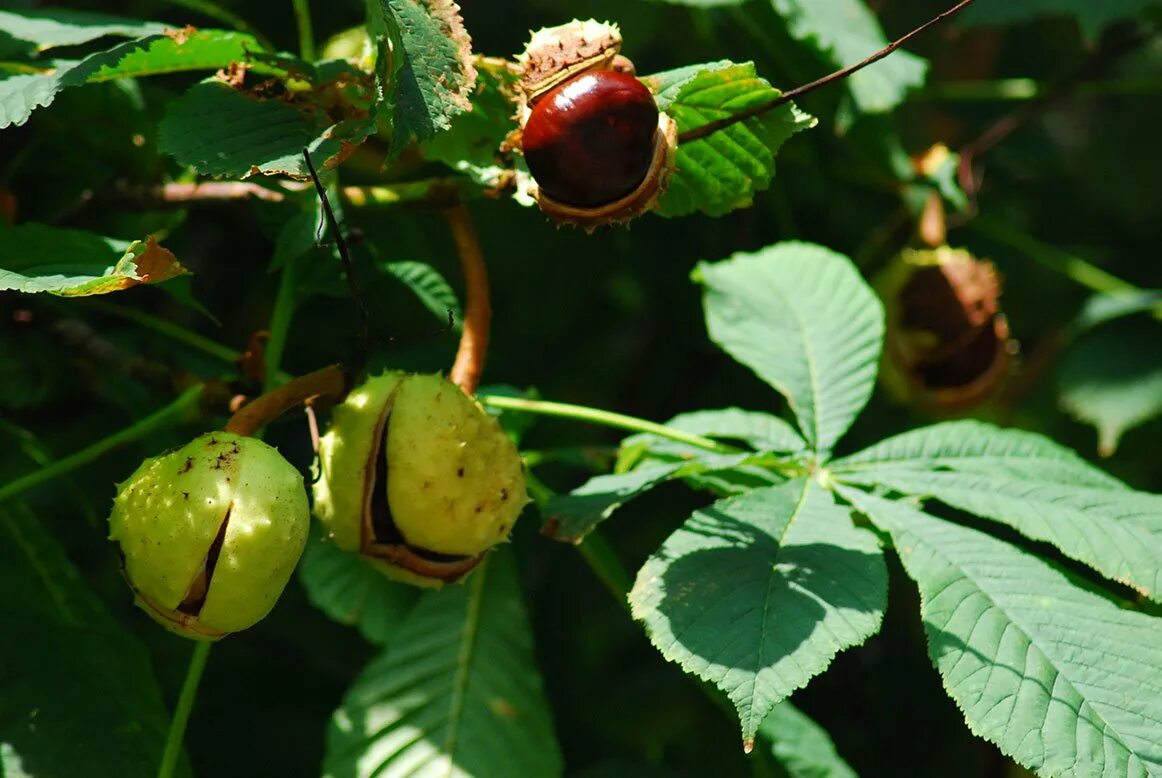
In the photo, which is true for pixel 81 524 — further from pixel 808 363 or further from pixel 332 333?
pixel 808 363

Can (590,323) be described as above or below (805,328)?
below

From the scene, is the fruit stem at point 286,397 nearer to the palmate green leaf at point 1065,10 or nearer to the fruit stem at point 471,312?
the fruit stem at point 471,312

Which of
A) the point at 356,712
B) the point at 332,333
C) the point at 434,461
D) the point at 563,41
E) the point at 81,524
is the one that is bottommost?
the point at 81,524

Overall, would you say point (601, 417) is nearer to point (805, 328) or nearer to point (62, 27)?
point (805, 328)

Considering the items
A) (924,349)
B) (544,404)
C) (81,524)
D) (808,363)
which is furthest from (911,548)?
(81,524)

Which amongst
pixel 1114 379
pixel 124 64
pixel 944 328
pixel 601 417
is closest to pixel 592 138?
pixel 601 417

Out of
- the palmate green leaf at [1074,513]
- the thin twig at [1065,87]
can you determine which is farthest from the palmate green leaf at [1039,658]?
the thin twig at [1065,87]
